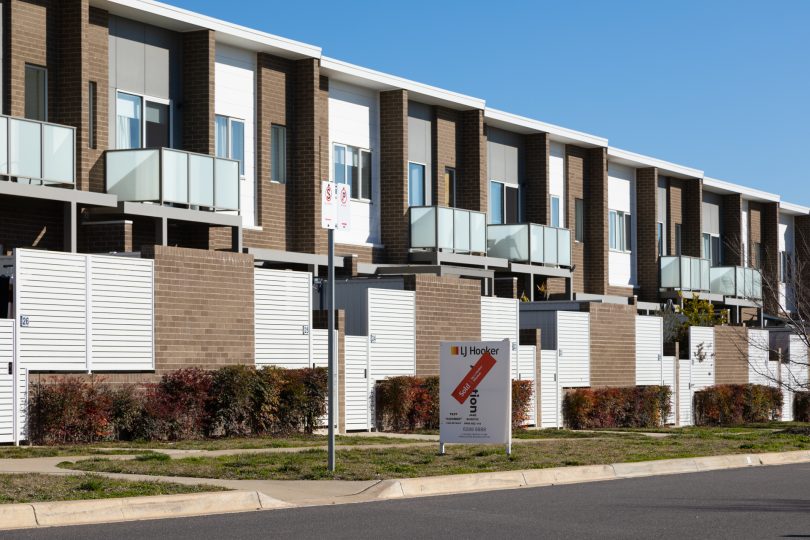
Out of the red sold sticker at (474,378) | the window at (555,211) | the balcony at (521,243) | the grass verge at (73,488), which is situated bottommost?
the grass verge at (73,488)

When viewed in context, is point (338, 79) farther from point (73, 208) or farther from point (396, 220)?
point (73, 208)

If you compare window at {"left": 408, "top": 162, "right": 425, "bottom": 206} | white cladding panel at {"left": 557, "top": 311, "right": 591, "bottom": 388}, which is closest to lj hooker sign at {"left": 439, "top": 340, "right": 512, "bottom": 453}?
white cladding panel at {"left": 557, "top": 311, "right": 591, "bottom": 388}

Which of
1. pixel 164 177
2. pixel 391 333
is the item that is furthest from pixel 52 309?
pixel 391 333

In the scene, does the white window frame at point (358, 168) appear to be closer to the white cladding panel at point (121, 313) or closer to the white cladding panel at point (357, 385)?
the white cladding panel at point (357, 385)

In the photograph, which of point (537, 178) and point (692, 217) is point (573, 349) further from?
point (692, 217)

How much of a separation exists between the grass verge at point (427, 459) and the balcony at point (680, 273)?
82.0ft

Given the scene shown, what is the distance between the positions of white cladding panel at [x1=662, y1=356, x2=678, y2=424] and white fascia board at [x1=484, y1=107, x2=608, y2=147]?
30.4ft

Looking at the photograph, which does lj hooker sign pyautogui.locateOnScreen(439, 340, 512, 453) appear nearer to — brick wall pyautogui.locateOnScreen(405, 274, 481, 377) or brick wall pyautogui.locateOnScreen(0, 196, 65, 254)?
brick wall pyautogui.locateOnScreen(405, 274, 481, 377)

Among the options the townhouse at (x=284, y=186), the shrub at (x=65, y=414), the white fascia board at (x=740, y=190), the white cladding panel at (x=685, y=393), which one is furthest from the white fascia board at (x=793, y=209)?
the shrub at (x=65, y=414)

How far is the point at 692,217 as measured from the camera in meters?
54.3

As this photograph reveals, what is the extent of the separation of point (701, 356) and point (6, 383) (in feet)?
84.0

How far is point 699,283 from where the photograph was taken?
172 ft

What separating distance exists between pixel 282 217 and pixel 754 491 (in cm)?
2009

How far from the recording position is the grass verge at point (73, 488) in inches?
502
